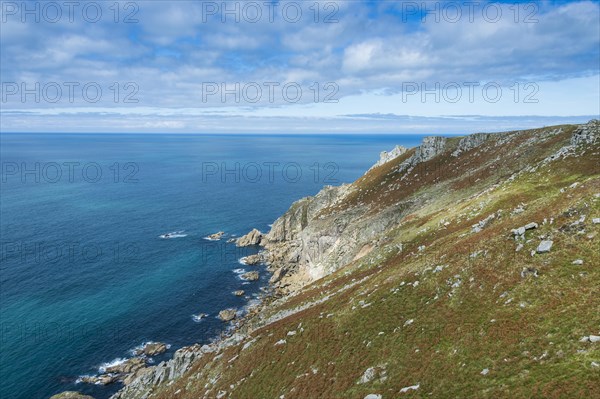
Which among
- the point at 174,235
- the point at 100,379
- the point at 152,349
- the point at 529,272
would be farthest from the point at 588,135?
the point at 174,235

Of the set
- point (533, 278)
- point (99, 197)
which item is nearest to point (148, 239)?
point (99, 197)

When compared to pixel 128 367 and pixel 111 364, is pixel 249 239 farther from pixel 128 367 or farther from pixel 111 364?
pixel 128 367

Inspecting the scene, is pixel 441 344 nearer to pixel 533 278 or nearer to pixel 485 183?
pixel 533 278

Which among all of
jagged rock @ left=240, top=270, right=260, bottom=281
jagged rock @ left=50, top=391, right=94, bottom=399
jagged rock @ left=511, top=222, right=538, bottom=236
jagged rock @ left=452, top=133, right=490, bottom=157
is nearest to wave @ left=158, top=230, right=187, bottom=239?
jagged rock @ left=240, top=270, right=260, bottom=281

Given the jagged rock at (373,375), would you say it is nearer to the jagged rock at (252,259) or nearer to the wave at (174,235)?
the jagged rock at (252,259)

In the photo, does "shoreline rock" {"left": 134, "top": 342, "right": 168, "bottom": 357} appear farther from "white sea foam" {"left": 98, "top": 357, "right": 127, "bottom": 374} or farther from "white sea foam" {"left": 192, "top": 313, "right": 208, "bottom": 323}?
"white sea foam" {"left": 192, "top": 313, "right": 208, "bottom": 323}
